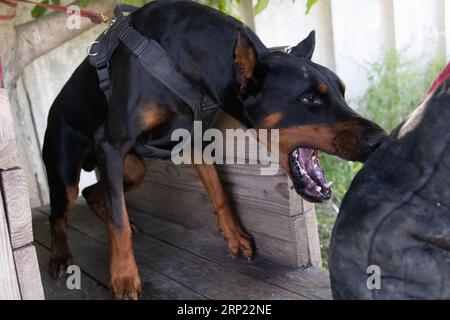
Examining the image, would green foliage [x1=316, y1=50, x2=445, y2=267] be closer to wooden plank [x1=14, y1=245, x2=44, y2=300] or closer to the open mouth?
the open mouth

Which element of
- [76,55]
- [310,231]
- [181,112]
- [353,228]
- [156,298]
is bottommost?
[156,298]

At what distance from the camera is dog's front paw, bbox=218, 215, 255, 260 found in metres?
2.24

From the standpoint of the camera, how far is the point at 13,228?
130cm

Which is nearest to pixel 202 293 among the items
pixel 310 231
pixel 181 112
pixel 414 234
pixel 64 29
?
pixel 310 231

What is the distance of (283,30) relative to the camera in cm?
401

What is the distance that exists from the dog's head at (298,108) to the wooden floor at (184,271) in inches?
16.8

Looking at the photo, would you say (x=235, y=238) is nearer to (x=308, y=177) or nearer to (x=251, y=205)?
(x=251, y=205)

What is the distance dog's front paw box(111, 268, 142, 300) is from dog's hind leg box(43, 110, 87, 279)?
47 cm

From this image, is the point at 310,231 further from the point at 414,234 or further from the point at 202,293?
the point at 414,234

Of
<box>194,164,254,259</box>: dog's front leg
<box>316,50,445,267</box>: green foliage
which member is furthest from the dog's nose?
<box>316,50,445,267</box>: green foliage

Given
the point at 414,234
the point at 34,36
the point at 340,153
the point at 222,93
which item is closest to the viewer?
the point at 414,234

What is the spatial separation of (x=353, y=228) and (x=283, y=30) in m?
3.08

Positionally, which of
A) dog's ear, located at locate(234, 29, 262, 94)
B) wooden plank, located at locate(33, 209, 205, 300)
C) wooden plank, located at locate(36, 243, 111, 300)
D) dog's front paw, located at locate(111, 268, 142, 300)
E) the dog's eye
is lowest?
wooden plank, located at locate(36, 243, 111, 300)

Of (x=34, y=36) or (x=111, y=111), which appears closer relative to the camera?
(x=111, y=111)
